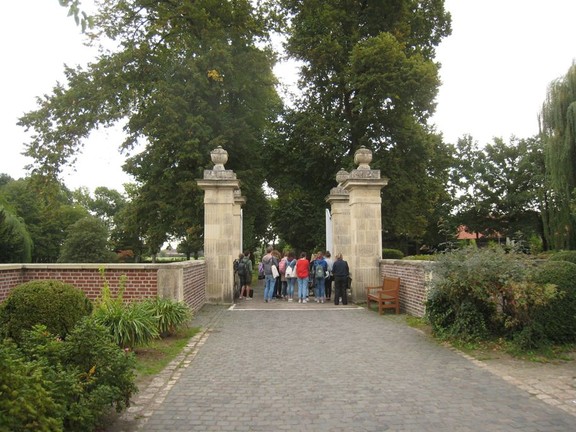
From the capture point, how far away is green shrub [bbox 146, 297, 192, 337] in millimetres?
8633

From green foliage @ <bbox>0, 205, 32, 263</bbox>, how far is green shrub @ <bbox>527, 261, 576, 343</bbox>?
32.6 metres

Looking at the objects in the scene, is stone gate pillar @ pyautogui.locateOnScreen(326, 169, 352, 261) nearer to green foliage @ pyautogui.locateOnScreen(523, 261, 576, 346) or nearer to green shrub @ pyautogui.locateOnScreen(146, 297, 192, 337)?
green shrub @ pyautogui.locateOnScreen(146, 297, 192, 337)

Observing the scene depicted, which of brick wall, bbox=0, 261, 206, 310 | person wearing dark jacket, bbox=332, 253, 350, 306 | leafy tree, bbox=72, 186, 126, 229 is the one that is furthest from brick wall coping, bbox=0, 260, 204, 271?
leafy tree, bbox=72, 186, 126, 229

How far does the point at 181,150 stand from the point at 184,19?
18.1ft

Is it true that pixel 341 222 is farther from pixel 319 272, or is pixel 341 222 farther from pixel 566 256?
pixel 566 256

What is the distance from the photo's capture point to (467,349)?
770 centimetres

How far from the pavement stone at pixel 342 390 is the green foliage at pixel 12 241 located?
2892cm

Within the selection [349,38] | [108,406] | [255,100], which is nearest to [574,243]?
[349,38]

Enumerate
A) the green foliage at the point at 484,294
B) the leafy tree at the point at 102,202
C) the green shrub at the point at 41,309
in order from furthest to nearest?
the leafy tree at the point at 102,202, the green foliage at the point at 484,294, the green shrub at the point at 41,309

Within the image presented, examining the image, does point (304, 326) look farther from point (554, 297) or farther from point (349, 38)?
point (349, 38)

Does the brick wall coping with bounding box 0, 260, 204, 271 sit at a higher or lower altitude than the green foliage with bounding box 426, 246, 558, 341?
higher

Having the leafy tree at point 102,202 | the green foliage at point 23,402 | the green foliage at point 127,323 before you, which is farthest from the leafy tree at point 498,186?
the leafy tree at point 102,202

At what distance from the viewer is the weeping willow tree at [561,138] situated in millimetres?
20078

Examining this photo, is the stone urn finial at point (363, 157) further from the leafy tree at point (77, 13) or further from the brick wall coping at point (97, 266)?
the leafy tree at point (77, 13)
